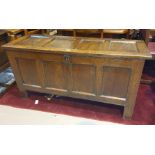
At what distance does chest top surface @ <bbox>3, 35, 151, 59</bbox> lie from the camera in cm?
152

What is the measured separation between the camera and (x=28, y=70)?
76.9 inches

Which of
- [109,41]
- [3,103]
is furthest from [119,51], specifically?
[3,103]

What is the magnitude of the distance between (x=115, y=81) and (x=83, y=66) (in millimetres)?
368

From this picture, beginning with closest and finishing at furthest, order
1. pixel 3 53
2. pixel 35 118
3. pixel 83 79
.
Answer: pixel 83 79 < pixel 35 118 < pixel 3 53

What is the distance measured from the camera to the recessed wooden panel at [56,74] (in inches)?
69.9

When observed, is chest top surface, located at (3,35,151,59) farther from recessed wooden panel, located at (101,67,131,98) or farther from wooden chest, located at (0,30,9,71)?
wooden chest, located at (0,30,9,71)

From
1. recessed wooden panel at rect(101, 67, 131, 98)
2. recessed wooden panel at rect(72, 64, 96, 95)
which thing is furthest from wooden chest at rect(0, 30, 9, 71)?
recessed wooden panel at rect(101, 67, 131, 98)

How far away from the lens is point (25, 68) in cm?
195

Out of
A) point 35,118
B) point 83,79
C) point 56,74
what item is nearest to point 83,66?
point 83,79

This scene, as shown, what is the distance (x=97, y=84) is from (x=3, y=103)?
4.35ft

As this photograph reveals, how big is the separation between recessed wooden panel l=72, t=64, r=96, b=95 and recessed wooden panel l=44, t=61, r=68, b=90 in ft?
0.36

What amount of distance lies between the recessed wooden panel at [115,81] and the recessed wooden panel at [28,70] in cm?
82

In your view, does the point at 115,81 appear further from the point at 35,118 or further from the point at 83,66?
the point at 35,118

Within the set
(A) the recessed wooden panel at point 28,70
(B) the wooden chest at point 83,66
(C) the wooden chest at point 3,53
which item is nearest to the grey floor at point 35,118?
(B) the wooden chest at point 83,66
